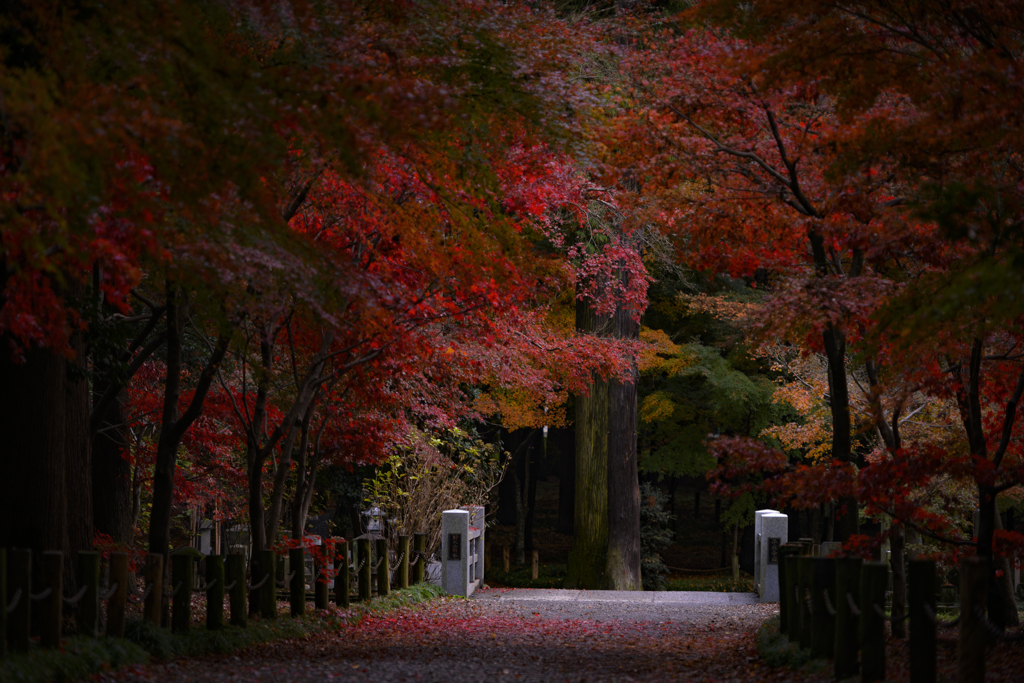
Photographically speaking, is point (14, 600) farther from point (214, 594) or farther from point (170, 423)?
point (170, 423)

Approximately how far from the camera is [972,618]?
4918 mm

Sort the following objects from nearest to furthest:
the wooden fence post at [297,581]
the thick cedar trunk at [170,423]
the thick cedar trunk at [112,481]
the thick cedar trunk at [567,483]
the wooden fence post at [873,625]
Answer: the wooden fence post at [873,625], the thick cedar trunk at [170,423], the wooden fence post at [297,581], the thick cedar trunk at [112,481], the thick cedar trunk at [567,483]

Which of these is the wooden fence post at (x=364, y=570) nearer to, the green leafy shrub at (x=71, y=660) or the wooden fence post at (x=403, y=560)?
the wooden fence post at (x=403, y=560)

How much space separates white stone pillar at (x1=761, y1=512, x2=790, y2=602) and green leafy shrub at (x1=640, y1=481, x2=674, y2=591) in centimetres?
673

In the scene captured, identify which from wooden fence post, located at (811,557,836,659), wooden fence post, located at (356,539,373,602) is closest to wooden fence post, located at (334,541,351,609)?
wooden fence post, located at (356,539,373,602)

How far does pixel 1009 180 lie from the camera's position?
23.7ft

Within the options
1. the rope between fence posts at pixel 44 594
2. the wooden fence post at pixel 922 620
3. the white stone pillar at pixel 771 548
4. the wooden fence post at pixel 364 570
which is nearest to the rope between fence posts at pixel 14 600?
the rope between fence posts at pixel 44 594

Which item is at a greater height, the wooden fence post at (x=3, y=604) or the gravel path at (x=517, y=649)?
the wooden fence post at (x=3, y=604)

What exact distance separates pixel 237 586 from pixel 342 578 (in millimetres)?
2335

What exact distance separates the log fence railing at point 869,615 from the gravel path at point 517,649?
57 cm

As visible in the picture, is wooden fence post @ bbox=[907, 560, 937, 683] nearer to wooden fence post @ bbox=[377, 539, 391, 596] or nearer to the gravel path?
the gravel path

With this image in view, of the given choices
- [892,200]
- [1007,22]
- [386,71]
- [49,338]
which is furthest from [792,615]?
[49,338]

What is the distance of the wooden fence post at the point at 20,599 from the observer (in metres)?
6.23

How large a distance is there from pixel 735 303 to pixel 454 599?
8617 millimetres
